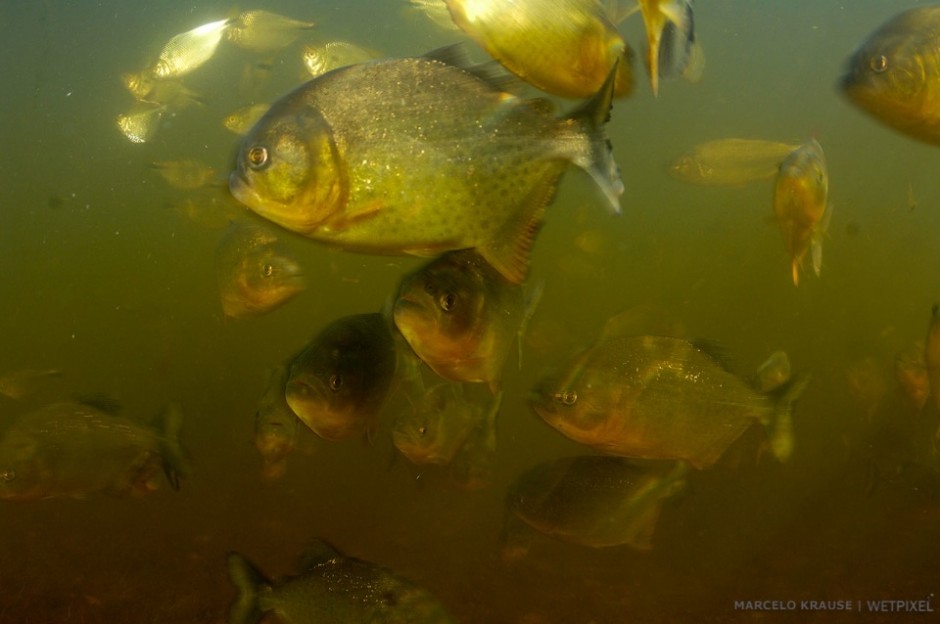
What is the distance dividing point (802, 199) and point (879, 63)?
72 cm

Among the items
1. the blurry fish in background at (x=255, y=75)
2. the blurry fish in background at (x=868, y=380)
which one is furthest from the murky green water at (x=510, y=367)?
the blurry fish in background at (x=255, y=75)

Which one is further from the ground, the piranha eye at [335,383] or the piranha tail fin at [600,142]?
the piranha tail fin at [600,142]

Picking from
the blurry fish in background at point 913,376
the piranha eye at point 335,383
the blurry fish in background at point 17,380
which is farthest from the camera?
the blurry fish in background at point 17,380

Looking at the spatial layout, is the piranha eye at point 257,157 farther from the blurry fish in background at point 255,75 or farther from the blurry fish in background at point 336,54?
the blurry fish in background at point 255,75

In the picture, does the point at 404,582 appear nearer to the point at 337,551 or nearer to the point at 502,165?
the point at 337,551

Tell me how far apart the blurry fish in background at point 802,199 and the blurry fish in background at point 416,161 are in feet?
5.69

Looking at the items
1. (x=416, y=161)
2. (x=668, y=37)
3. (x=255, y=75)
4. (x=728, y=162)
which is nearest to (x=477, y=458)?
(x=416, y=161)

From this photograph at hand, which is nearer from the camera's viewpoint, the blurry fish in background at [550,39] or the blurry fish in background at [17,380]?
the blurry fish in background at [550,39]

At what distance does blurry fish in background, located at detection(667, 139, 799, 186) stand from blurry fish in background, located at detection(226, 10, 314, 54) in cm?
488

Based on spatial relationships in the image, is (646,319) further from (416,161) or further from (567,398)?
(416,161)

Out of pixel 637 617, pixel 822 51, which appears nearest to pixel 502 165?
pixel 637 617

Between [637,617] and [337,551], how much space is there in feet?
13.9

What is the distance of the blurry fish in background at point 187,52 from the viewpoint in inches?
273

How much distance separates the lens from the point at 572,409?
2.38 m
